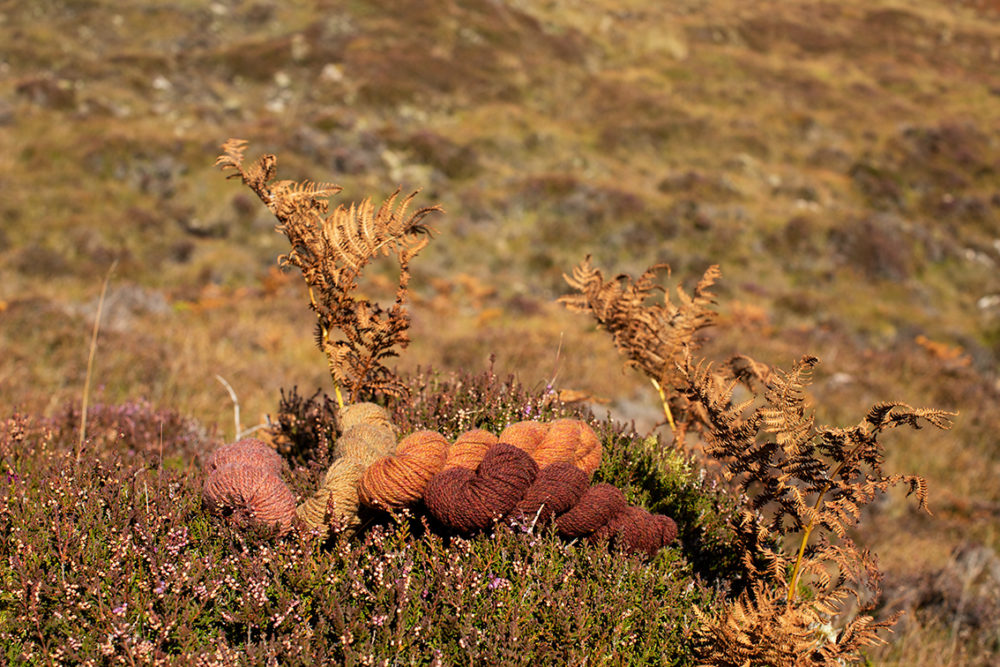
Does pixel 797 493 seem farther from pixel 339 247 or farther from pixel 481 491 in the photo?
pixel 339 247

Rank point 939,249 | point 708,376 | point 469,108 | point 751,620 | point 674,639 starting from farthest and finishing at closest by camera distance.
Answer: point 469,108, point 939,249, point 708,376, point 674,639, point 751,620

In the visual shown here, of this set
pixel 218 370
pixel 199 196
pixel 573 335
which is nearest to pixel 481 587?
pixel 218 370

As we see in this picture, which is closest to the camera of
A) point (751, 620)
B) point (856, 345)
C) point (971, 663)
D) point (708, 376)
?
point (751, 620)

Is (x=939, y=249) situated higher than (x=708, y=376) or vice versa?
(x=708, y=376)

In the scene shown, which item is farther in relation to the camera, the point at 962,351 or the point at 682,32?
the point at 682,32

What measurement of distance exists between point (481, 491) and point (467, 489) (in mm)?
52

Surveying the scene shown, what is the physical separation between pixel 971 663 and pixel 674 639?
9.17 ft

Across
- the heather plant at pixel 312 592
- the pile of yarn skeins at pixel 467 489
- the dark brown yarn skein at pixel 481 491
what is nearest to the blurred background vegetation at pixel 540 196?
the pile of yarn skeins at pixel 467 489

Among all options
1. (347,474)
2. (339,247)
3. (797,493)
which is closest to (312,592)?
(347,474)

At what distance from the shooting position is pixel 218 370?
245 inches

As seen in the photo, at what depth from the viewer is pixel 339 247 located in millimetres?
2533

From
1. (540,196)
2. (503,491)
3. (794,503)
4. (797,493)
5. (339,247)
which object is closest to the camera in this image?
(797,493)

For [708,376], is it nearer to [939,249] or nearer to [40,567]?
[40,567]

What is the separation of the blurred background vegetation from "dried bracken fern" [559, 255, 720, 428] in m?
0.43
